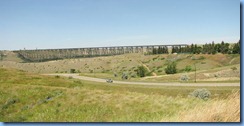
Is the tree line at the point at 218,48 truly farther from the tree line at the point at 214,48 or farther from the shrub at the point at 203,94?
the shrub at the point at 203,94

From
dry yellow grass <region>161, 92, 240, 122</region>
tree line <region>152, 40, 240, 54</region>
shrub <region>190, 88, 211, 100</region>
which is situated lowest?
shrub <region>190, 88, 211, 100</region>

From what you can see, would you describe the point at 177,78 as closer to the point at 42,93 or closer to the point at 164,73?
the point at 164,73

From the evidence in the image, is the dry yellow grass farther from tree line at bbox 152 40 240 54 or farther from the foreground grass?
tree line at bbox 152 40 240 54

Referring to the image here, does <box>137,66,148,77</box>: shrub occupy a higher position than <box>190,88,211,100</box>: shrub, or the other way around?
<box>190,88,211,100</box>: shrub

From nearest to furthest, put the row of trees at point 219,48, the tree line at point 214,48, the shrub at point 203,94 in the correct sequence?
the shrub at point 203,94 → the row of trees at point 219,48 → the tree line at point 214,48

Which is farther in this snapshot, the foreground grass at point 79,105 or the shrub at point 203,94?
the shrub at point 203,94

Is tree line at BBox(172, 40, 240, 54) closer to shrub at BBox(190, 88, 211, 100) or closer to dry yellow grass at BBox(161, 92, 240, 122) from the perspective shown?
shrub at BBox(190, 88, 211, 100)

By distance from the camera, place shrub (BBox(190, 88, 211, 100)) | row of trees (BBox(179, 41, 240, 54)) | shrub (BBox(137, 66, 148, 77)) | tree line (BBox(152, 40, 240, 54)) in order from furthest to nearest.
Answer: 1. shrub (BBox(137, 66, 148, 77))
2. tree line (BBox(152, 40, 240, 54))
3. row of trees (BBox(179, 41, 240, 54))
4. shrub (BBox(190, 88, 211, 100))

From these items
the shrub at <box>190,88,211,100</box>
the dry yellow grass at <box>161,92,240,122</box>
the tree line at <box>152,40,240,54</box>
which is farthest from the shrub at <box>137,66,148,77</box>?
the dry yellow grass at <box>161,92,240,122</box>

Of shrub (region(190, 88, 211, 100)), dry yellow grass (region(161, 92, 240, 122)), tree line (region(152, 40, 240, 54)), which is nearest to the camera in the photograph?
dry yellow grass (region(161, 92, 240, 122))

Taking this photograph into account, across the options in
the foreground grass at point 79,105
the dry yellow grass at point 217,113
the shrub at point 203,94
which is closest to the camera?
the dry yellow grass at point 217,113

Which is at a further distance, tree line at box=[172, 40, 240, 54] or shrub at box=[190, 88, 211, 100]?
tree line at box=[172, 40, 240, 54]

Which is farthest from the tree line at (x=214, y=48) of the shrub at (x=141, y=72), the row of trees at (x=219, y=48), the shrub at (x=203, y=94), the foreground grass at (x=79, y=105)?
the shrub at (x=141, y=72)

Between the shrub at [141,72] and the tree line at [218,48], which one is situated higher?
the tree line at [218,48]
